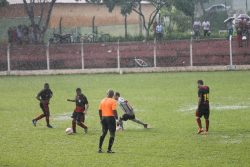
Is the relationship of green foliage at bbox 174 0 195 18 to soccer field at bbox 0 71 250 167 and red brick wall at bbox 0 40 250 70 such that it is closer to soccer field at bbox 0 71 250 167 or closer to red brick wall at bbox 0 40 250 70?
red brick wall at bbox 0 40 250 70

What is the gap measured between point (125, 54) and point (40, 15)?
15.8 meters

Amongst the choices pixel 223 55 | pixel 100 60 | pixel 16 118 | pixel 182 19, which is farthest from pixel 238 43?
pixel 16 118

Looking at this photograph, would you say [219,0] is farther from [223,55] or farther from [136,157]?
[136,157]

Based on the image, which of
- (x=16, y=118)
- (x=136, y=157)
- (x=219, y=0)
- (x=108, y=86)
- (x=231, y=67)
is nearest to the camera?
(x=136, y=157)

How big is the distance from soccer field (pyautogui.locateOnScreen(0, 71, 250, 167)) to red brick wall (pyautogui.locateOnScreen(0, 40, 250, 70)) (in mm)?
5274

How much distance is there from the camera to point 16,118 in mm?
34594

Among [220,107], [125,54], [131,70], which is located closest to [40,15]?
[125,54]

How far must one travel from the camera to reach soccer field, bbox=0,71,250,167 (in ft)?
74.8

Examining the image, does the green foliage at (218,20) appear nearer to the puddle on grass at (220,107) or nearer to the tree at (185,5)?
the tree at (185,5)

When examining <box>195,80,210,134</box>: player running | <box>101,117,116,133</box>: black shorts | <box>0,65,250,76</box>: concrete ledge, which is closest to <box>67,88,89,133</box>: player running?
<box>195,80,210,134</box>: player running

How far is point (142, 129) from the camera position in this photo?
29844 mm

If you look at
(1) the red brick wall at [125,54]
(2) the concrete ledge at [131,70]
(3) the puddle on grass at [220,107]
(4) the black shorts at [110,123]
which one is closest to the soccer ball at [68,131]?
(4) the black shorts at [110,123]

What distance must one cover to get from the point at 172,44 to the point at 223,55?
13.5ft

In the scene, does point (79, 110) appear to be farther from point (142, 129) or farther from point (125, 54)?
point (125, 54)
